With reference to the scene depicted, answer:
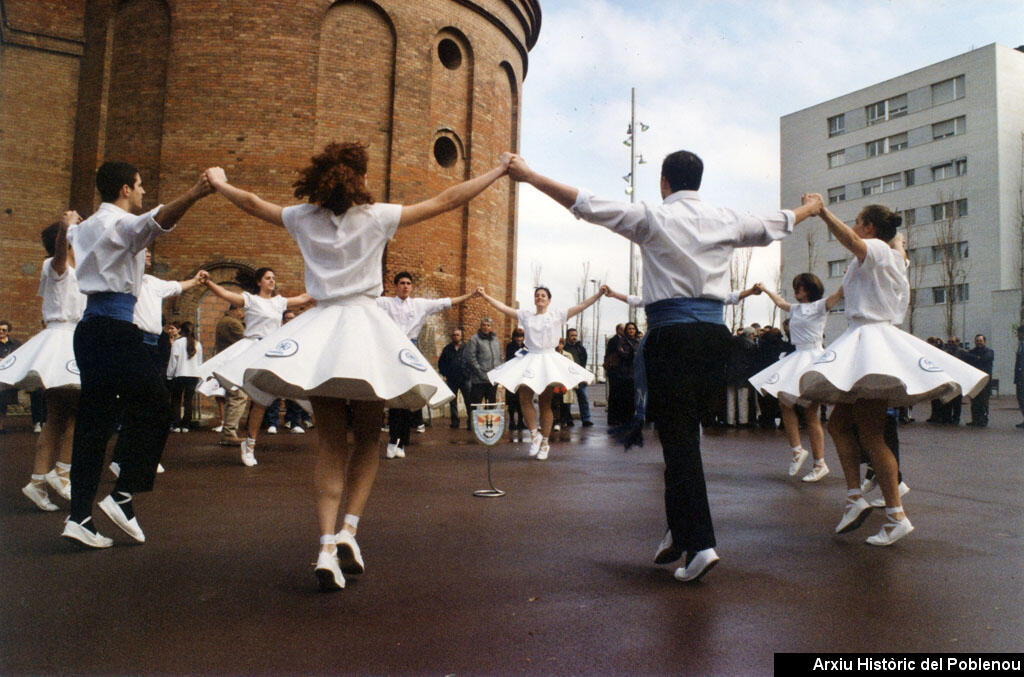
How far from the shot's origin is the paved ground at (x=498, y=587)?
2.88 meters

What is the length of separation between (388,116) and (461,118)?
272cm

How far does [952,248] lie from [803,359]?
43.3 m

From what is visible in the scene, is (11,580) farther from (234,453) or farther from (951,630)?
(234,453)

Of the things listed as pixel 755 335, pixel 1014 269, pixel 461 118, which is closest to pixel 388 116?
pixel 461 118

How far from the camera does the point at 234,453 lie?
10.5 m

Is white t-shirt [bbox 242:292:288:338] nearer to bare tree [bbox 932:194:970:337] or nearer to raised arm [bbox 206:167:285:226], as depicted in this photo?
raised arm [bbox 206:167:285:226]

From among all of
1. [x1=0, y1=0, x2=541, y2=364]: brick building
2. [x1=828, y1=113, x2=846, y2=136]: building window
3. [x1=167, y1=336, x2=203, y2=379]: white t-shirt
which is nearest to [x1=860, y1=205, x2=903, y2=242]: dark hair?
[x1=167, y1=336, x2=203, y2=379]: white t-shirt

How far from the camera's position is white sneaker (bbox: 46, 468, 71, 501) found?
20.0 feet

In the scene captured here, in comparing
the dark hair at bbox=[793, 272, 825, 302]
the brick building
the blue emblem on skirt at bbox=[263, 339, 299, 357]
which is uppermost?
the brick building

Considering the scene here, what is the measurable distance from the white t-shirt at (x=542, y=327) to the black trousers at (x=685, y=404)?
20.8ft

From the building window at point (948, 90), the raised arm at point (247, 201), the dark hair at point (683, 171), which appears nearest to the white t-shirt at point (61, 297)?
the raised arm at point (247, 201)

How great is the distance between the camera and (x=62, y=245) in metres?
5.69

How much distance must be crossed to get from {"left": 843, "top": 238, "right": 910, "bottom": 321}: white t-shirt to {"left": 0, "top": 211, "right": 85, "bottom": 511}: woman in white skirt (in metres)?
5.89

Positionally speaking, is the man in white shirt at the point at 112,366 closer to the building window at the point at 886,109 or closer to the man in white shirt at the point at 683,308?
the man in white shirt at the point at 683,308
